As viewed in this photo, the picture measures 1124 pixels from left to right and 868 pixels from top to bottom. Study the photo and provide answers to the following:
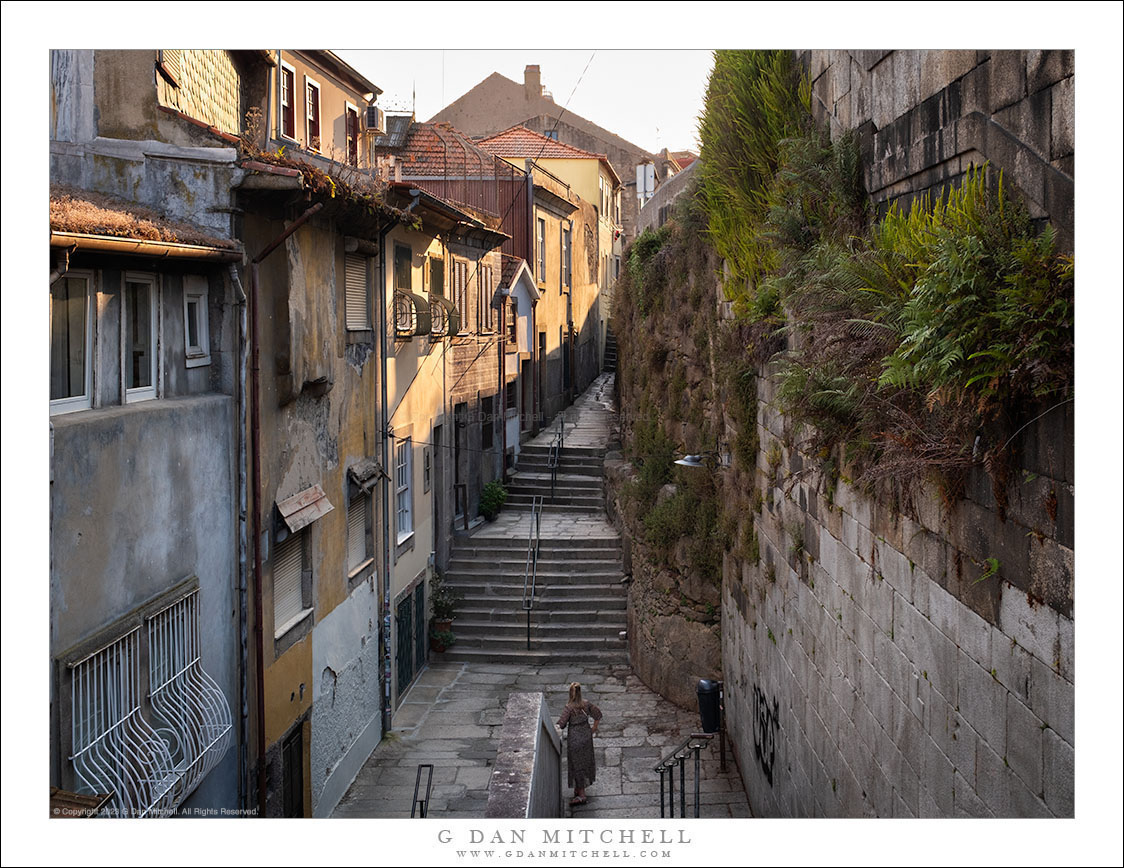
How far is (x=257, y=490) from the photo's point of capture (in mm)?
9125

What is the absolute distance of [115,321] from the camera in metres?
7.40

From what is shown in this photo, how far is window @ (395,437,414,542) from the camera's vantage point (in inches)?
582

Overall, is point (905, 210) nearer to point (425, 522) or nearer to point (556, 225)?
point (425, 522)

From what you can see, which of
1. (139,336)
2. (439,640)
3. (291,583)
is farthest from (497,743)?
(139,336)

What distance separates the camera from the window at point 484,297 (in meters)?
19.6

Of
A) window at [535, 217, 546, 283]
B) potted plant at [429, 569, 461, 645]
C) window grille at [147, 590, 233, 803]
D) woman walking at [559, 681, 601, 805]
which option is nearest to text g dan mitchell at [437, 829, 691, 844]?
window grille at [147, 590, 233, 803]

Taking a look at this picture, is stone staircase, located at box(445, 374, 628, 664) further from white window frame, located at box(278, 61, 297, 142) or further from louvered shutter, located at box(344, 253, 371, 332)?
Answer: white window frame, located at box(278, 61, 297, 142)

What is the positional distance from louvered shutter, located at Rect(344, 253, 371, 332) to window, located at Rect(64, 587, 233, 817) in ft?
15.8

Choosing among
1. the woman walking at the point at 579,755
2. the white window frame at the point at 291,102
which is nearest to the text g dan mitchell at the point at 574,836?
the woman walking at the point at 579,755

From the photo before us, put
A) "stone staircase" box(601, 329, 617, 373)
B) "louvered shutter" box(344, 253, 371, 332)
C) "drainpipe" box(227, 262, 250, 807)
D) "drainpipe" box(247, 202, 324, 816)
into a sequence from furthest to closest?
"stone staircase" box(601, 329, 617, 373) → "louvered shutter" box(344, 253, 371, 332) → "drainpipe" box(247, 202, 324, 816) → "drainpipe" box(227, 262, 250, 807)

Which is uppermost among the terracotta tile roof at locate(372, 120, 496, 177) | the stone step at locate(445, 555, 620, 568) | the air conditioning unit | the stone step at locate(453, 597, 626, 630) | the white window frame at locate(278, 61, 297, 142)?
the terracotta tile roof at locate(372, 120, 496, 177)

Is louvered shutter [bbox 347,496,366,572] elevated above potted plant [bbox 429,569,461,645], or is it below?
above

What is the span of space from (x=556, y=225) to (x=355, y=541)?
55.5ft

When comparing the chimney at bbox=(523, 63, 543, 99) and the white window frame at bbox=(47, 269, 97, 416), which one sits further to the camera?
the chimney at bbox=(523, 63, 543, 99)
